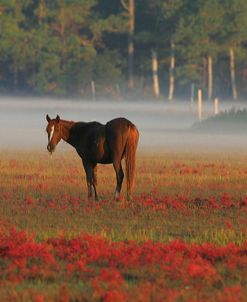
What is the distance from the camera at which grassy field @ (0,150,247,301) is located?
11867mm

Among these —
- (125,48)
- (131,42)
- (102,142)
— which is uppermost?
(131,42)

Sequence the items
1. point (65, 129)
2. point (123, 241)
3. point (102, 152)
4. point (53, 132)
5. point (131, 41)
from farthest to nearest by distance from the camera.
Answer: point (131, 41), point (65, 129), point (53, 132), point (102, 152), point (123, 241)

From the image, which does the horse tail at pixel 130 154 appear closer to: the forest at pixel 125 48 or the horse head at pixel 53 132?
the horse head at pixel 53 132

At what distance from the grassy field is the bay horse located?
54cm

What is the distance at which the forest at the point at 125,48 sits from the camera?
103 meters

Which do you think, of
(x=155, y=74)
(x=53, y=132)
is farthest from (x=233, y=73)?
(x=53, y=132)

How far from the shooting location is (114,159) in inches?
862

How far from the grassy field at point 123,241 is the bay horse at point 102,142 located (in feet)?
1.78

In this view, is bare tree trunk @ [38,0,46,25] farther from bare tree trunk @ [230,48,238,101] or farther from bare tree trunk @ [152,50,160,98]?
bare tree trunk @ [230,48,238,101]

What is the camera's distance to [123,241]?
1569cm

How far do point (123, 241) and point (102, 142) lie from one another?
637 centimetres

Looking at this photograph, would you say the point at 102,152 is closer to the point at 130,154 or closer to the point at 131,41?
the point at 130,154

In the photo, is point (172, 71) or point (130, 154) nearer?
point (130, 154)

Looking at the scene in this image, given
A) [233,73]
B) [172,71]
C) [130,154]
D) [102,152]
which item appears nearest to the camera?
[130,154]
